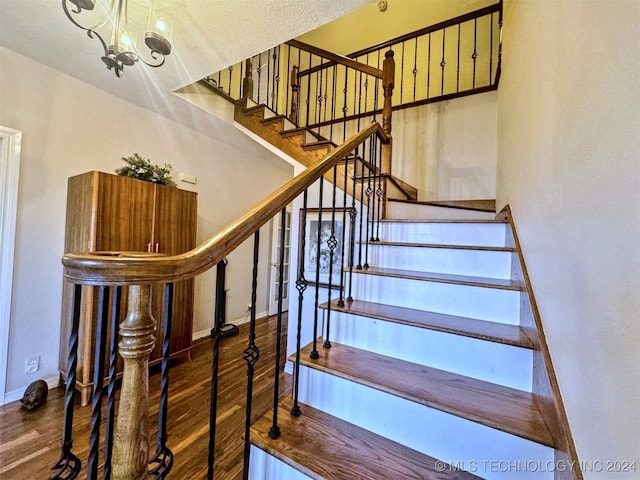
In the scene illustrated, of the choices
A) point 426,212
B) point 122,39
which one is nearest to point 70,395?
point 122,39

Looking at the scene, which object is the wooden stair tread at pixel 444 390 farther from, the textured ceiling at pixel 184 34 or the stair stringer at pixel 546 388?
the textured ceiling at pixel 184 34

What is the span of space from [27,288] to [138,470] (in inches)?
96.6

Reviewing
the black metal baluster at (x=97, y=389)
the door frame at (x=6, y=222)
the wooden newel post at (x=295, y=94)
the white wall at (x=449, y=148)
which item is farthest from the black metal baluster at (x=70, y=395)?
the wooden newel post at (x=295, y=94)

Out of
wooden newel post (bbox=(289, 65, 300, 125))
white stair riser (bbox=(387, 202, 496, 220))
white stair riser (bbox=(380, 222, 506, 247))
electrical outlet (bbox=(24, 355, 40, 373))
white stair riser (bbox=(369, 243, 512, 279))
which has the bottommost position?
Answer: electrical outlet (bbox=(24, 355, 40, 373))

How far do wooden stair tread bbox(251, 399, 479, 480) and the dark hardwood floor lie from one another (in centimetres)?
76

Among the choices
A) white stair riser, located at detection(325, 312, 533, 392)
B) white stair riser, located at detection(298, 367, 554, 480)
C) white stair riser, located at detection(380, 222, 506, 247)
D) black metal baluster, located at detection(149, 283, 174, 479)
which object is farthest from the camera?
white stair riser, located at detection(380, 222, 506, 247)

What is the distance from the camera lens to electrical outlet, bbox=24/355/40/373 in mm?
2109

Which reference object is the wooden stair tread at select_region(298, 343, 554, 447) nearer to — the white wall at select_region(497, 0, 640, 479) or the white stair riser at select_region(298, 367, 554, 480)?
the white stair riser at select_region(298, 367, 554, 480)

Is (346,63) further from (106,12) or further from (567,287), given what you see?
(567,287)

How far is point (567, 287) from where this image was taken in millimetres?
798

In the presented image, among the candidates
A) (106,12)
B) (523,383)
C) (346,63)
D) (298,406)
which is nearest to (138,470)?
(298,406)

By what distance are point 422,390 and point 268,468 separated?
612 mm

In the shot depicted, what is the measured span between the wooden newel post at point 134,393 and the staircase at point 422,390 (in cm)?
52

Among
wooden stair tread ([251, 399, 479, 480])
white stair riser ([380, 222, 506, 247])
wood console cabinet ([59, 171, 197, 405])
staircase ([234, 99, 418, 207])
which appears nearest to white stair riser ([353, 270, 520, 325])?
white stair riser ([380, 222, 506, 247])
